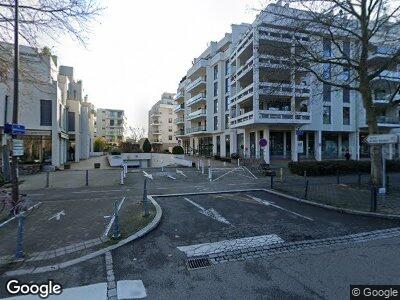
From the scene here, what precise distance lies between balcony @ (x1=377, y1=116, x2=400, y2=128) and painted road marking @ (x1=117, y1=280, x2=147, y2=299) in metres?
36.7

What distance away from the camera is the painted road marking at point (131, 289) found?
157 inches

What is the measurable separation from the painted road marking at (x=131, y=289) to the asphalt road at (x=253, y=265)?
0.33 feet

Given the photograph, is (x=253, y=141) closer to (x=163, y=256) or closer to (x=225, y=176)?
(x=225, y=176)

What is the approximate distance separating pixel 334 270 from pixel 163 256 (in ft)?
10.5

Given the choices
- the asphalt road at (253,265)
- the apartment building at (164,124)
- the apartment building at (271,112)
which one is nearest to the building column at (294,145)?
the apartment building at (271,112)

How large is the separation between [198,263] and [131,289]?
142cm

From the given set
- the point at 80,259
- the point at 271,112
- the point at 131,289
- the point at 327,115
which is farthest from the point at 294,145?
the point at 131,289

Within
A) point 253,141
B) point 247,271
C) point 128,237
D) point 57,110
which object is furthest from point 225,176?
point 57,110

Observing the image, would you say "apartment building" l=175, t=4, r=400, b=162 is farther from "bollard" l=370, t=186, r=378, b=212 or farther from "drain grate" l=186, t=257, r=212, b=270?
"drain grate" l=186, t=257, r=212, b=270

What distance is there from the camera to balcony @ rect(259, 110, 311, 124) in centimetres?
2686

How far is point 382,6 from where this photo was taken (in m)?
12.8

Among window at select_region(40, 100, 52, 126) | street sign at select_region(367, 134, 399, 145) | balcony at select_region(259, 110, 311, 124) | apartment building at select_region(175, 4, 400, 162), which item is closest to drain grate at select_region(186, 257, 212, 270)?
street sign at select_region(367, 134, 399, 145)

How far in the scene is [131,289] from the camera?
13.7 feet

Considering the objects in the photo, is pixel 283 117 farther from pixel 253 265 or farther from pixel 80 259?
pixel 80 259
